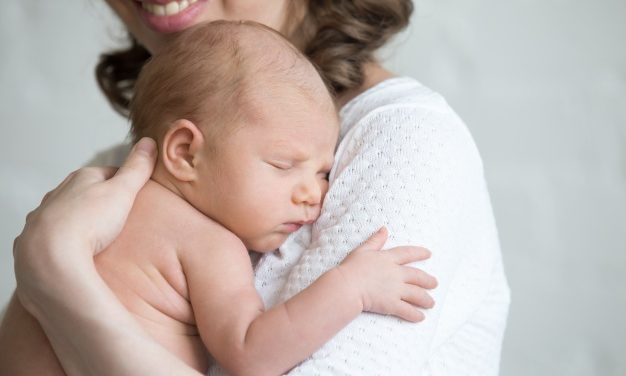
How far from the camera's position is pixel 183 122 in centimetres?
129

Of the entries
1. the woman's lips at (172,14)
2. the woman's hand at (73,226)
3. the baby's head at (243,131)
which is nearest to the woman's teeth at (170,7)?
the woman's lips at (172,14)

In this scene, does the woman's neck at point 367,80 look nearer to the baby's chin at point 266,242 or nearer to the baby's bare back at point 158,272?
the baby's chin at point 266,242

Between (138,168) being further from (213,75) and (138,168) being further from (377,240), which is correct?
(377,240)

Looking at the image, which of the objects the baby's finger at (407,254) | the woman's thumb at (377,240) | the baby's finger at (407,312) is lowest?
the baby's finger at (407,312)

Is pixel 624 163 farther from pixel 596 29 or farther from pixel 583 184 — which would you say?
pixel 596 29

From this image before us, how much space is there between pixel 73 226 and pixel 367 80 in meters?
0.65

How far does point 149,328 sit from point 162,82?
38 cm

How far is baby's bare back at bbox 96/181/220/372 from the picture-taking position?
124 centimetres

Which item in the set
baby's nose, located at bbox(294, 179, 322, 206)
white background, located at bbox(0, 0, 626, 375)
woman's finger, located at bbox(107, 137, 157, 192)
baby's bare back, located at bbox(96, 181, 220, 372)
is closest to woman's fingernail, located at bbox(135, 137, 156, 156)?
woman's finger, located at bbox(107, 137, 157, 192)

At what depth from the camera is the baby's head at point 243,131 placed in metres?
1.28

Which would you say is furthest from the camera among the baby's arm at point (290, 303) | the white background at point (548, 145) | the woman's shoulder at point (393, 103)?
the white background at point (548, 145)

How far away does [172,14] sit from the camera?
1.68 meters

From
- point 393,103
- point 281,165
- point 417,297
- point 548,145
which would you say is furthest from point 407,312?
point 548,145

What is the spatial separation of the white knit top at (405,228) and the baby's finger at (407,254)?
19 mm
